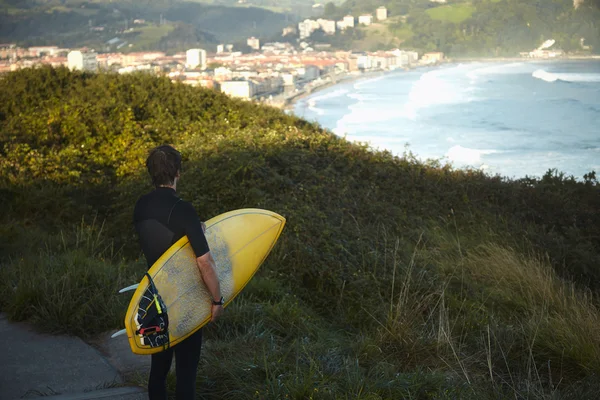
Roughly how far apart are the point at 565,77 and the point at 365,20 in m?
33.8

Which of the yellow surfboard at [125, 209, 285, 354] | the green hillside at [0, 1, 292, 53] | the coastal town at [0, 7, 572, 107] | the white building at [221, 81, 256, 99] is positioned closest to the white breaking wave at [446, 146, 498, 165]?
the coastal town at [0, 7, 572, 107]

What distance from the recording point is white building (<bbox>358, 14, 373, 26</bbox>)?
3168 inches

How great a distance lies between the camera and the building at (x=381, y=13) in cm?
7881

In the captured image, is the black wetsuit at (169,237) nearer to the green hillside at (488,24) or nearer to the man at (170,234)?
the man at (170,234)

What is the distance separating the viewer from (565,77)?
52500 mm

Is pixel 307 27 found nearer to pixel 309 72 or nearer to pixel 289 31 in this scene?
pixel 289 31

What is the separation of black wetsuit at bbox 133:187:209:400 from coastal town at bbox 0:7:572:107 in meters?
12.3

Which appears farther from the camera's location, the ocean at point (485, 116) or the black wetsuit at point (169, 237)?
the ocean at point (485, 116)

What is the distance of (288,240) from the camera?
7.32m

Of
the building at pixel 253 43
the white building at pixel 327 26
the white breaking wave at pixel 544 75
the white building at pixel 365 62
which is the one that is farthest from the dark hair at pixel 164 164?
the white building at pixel 327 26

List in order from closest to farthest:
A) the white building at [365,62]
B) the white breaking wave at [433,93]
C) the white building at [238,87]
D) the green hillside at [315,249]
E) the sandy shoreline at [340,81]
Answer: the green hillside at [315,249]
the white building at [238,87]
the white breaking wave at [433,93]
the sandy shoreline at [340,81]
the white building at [365,62]

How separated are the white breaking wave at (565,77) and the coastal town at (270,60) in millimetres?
2159

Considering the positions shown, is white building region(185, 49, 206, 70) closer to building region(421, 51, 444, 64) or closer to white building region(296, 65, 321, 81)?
white building region(296, 65, 321, 81)

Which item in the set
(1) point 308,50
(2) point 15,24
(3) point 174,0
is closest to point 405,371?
(2) point 15,24
